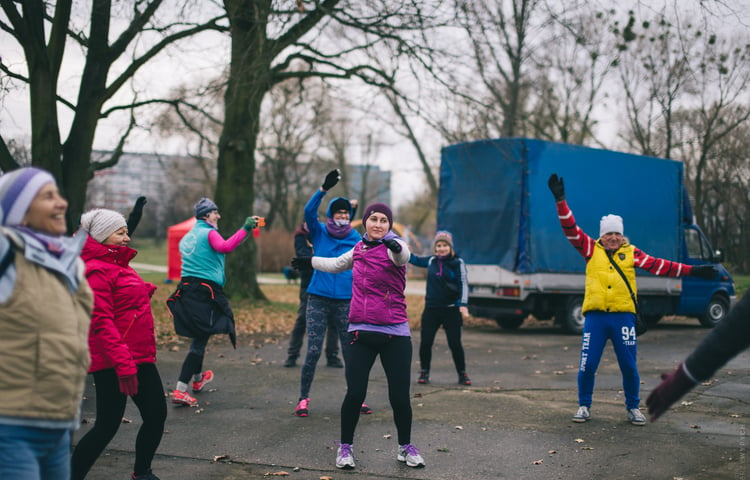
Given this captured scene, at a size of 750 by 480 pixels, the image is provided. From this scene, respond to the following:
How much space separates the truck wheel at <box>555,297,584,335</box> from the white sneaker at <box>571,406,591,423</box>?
750cm

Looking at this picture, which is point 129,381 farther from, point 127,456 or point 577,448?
point 577,448

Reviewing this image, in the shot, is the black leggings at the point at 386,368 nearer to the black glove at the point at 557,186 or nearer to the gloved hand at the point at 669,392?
the black glove at the point at 557,186

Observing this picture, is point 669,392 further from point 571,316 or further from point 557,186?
point 571,316

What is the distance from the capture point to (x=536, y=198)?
1349 centimetres

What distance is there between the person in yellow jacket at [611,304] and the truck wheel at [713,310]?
10.7 meters

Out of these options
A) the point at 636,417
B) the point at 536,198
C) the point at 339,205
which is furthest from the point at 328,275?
the point at 536,198

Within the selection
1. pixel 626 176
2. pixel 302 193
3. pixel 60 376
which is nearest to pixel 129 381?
pixel 60 376

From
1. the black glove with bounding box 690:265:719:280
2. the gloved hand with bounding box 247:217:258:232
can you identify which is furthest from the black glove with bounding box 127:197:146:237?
the black glove with bounding box 690:265:719:280

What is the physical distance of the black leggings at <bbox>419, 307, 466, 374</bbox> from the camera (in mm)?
8789

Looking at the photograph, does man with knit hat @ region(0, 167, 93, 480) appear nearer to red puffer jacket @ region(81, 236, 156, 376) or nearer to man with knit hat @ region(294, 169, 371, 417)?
red puffer jacket @ region(81, 236, 156, 376)

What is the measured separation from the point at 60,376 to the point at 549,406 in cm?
554

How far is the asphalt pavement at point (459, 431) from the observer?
5145mm

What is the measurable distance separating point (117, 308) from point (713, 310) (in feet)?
49.6

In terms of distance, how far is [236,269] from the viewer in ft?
58.4
